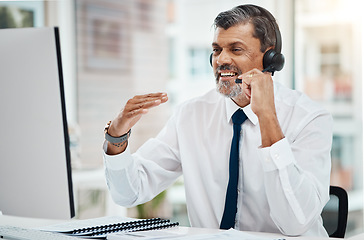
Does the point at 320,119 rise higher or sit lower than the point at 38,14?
lower

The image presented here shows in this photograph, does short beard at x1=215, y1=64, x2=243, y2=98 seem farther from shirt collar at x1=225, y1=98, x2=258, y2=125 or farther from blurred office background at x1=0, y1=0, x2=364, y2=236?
blurred office background at x1=0, y1=0, x2=364, y2=236

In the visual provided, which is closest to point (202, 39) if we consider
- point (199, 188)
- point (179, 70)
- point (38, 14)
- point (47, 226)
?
point (179, 70)

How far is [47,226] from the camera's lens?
143cm

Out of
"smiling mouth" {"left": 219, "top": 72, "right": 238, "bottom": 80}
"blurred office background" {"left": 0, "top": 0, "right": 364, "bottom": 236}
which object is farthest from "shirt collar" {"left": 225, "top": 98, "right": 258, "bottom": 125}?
"blurred office background" {"left": 0, "top": 0, "right": 364, "bottom": 236}

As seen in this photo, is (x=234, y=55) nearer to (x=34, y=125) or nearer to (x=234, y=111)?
(x=234, y=111)

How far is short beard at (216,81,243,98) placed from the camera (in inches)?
68.7

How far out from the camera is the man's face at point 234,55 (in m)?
1.74

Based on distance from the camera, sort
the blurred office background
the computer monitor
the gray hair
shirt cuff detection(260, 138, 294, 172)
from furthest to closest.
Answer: the blurred office background, the gray hair, shirt cuff detection(260, 138, 294, 172), the computer monitor

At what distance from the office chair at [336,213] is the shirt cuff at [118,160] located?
667 mm

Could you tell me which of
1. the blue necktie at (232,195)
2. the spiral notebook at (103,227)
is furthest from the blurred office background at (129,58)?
the spiral notebook at (103,227)

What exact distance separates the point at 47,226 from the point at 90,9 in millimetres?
2931

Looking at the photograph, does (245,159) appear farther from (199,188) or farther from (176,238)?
(176,238)

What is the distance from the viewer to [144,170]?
1848 mm

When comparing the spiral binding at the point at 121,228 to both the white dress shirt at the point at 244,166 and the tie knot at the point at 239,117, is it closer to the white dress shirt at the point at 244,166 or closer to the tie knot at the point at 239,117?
the white dress shirt at the point at 244,166
